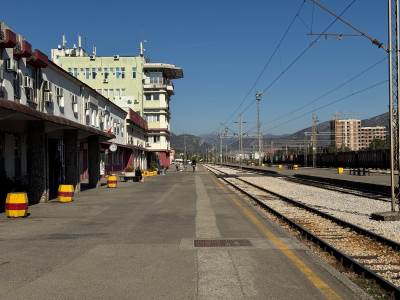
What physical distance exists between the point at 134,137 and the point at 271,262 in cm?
6399

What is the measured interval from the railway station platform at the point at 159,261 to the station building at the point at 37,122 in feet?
15.1

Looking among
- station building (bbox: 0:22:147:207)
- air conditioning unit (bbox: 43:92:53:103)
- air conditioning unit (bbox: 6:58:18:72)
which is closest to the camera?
station building (bbox: 0:22:147:207)

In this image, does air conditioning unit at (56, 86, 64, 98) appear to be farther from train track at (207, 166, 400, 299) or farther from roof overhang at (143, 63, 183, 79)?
roof overhang at (143, 63, 183, 79)

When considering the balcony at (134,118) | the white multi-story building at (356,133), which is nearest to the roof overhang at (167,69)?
the balcony at (134,118)

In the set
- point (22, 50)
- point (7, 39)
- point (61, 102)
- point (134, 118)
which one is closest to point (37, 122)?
point (7, 39)

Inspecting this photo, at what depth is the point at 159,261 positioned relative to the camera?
27.7 ft

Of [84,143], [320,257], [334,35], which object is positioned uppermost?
[334,35]

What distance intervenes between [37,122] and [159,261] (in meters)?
13.5

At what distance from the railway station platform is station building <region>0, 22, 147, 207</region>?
15.1 feet

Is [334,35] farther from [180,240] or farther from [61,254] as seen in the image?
[61,254]

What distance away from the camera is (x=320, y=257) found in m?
9.09

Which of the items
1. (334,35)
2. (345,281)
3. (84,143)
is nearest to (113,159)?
(84,143)

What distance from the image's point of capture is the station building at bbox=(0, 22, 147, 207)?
2045 cm

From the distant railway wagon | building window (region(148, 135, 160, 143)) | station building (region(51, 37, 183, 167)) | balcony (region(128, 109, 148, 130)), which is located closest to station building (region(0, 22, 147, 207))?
balcony (region(128, 109, 148, 130))
